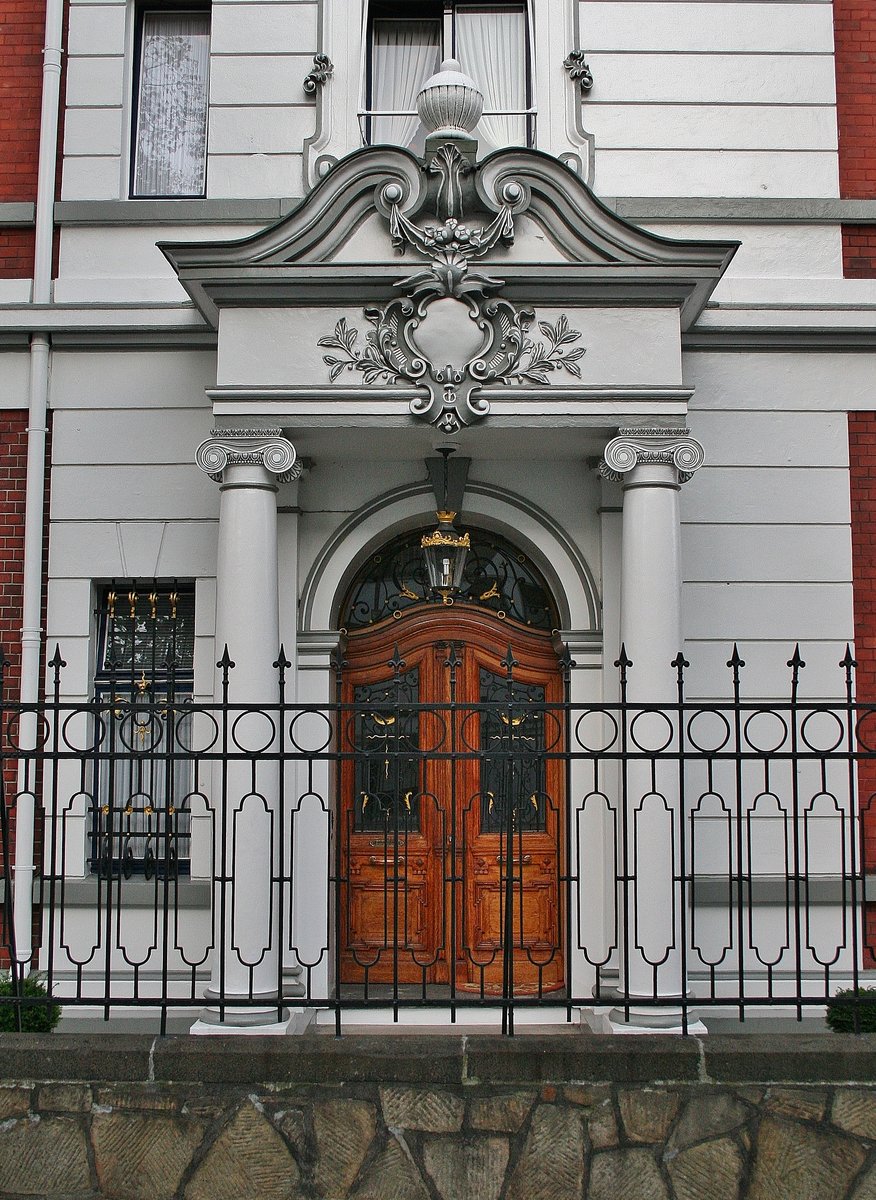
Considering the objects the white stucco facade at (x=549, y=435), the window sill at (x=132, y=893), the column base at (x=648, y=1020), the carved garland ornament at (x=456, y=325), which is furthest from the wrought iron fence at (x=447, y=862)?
the carved garland ornament at (x=456, y=325)

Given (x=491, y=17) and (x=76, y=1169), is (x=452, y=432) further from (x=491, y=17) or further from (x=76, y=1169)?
(x=76, y=1169)

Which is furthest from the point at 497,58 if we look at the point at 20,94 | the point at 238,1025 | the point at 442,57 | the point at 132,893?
the point at 238,1025

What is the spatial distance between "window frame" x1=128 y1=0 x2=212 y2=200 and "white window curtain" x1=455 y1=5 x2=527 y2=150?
70.4 inches

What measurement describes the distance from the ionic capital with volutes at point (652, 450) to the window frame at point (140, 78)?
3.51 m

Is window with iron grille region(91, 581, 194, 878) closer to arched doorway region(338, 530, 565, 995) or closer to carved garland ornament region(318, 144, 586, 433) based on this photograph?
arched doorway region(338, 530, 565, 995)

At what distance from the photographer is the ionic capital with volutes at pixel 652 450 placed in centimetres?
674

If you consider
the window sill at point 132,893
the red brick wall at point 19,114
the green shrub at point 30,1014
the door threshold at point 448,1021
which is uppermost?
the red brick wall at point 19,114

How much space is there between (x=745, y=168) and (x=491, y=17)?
207cm

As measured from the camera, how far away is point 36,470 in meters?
7.81

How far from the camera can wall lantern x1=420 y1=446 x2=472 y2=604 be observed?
24.8ft

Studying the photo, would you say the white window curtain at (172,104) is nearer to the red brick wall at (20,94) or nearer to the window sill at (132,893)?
the red brick wall at (20,94)

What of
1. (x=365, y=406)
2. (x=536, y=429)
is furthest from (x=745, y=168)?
(x=365, y=406)

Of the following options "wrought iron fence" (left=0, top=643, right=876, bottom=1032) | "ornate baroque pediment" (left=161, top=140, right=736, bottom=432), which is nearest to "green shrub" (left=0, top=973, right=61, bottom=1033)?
"wrought iron fence" (left=0, top=643, right=876, bottom=1032)

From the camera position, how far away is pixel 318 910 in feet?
23.9
